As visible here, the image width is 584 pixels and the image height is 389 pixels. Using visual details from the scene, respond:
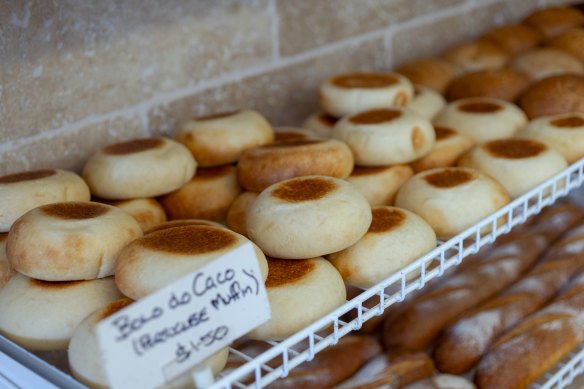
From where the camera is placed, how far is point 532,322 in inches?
52.5

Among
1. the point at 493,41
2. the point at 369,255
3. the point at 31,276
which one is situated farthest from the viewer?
the point at 493,41

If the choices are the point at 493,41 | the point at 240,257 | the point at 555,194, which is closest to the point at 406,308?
the point at 555,194

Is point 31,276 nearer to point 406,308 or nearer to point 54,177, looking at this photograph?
point 54,177

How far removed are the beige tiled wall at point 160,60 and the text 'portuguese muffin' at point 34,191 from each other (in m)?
→ 0.14

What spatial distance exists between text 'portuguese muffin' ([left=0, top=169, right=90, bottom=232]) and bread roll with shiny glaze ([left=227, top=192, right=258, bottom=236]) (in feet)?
0.84

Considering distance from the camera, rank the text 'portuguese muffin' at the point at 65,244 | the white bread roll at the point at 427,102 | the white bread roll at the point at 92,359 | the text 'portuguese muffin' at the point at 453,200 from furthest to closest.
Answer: the white bread roll at the point at 427,102
the text 'portuguese muffin' at the point at 453,200
the text 'portuguese muffin' at the point at 65,244
the white bread roll at the point at 92,359

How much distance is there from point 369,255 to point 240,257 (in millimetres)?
329

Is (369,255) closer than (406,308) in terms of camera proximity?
Yes

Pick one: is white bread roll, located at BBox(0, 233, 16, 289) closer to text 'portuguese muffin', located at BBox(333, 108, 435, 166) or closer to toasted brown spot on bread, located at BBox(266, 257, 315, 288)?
toasted brown spot on bread, located at BBox(266, 257, 315, 288)

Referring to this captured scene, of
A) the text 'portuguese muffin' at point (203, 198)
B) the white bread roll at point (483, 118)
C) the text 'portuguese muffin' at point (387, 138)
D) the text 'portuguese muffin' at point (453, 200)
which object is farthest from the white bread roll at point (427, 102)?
the text 'portuguese muffin' at point (203, 198)

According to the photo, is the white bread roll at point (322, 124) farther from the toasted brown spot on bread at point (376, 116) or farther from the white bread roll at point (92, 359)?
the white bread roll at point (92, 359)

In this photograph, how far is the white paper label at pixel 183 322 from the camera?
2.49 feet

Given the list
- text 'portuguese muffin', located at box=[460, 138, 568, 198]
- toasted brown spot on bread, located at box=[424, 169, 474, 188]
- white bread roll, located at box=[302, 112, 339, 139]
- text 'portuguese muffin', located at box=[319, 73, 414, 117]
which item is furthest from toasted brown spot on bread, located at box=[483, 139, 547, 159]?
white bread roll, located at box=[302, 112, 339, 139]

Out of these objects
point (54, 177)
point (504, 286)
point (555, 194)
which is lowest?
point (504, 286)
